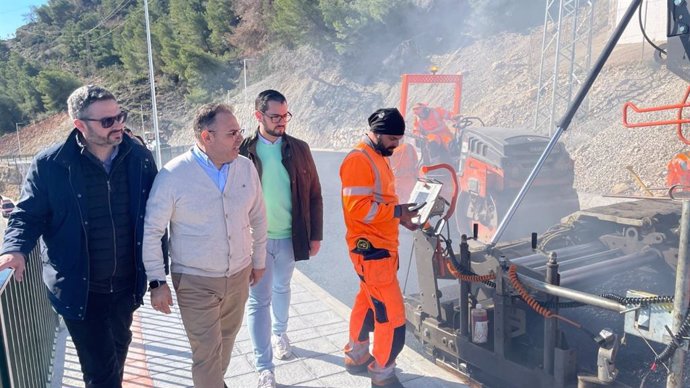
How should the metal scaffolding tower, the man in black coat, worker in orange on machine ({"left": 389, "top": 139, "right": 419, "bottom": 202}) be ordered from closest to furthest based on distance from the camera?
1. the man in black coat
2. worker in orange on machine ({"left": 389, "top": 139, "right": 419, "bottom": 202})
3. the metal scaffolding tower

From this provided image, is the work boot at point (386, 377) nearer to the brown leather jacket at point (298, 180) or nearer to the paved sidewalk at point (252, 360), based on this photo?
the paved sidewalk at point (252, 360)

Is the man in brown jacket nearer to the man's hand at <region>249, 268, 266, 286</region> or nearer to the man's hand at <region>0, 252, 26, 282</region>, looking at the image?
the man's hand at <region>249, 268, 266, 286</region>

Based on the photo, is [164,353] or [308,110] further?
[308,110]

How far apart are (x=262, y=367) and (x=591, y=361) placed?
7.81 feet

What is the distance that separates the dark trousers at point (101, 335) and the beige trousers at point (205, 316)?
31 centimetres

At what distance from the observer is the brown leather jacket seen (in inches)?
144

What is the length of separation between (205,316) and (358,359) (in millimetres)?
1404

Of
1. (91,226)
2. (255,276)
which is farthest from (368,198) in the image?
(91,226)

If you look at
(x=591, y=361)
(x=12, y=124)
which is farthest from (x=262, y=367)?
(x=12, y=124)

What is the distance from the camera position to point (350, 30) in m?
34.3

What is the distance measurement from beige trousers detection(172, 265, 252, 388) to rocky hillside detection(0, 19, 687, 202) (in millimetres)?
11979

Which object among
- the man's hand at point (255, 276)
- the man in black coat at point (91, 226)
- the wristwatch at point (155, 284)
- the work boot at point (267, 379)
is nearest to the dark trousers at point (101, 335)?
the man in black coat at point (91, 226)

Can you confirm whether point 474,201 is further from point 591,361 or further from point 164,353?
point 164,353

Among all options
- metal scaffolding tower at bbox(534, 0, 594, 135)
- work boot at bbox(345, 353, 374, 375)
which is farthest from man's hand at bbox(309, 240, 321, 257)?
metal scaffolding tower at bbox(534, 0, 594, 135)
